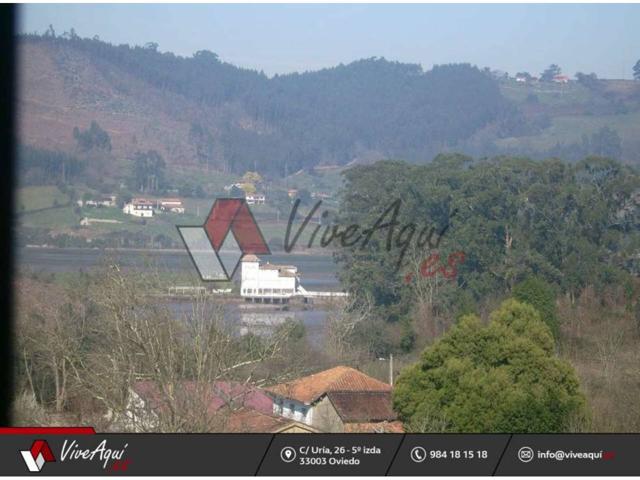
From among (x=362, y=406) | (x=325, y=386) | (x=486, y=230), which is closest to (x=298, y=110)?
(x=486, y=230)

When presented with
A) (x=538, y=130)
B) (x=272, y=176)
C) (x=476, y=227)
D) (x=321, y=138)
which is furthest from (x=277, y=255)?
(x=538, y=130)

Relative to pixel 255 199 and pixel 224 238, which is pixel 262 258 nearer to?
pixel 224 238

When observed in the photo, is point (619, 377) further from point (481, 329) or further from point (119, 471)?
point (119, 471)

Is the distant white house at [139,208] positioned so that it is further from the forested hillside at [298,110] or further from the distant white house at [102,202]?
the forested hillside at [298,110]

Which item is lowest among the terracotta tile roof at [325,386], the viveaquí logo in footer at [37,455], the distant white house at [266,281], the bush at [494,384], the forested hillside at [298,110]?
the distant white house at [266,281]

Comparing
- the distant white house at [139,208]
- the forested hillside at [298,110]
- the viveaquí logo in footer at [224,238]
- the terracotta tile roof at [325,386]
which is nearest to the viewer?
the terracotta tile roof at [325,386]

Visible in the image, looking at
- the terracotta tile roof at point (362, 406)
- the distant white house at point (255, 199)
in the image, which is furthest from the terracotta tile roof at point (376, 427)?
the distant white house at point (255, 199)

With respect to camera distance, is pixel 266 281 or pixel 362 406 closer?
pixel 362 406
